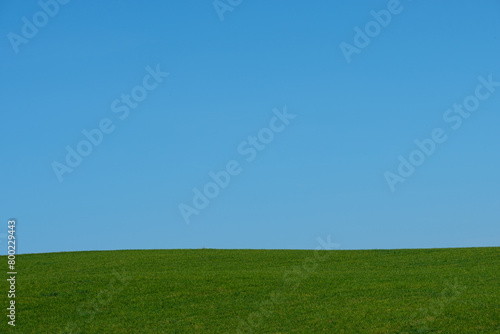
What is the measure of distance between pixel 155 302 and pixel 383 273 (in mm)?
9814

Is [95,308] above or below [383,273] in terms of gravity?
above

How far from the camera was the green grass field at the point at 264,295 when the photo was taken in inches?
674

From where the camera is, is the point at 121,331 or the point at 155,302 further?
the point at 155,302

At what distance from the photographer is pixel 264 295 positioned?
65.5ft

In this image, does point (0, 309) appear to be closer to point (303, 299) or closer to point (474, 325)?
point (303, 299)

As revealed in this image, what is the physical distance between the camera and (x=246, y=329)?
16.8 m

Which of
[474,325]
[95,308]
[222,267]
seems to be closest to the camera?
[474,325]

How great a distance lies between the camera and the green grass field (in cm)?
1712

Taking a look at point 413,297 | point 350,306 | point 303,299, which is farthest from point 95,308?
point 413,297

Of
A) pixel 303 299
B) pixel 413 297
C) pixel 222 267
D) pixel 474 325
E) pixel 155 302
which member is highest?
pixel 222 267
